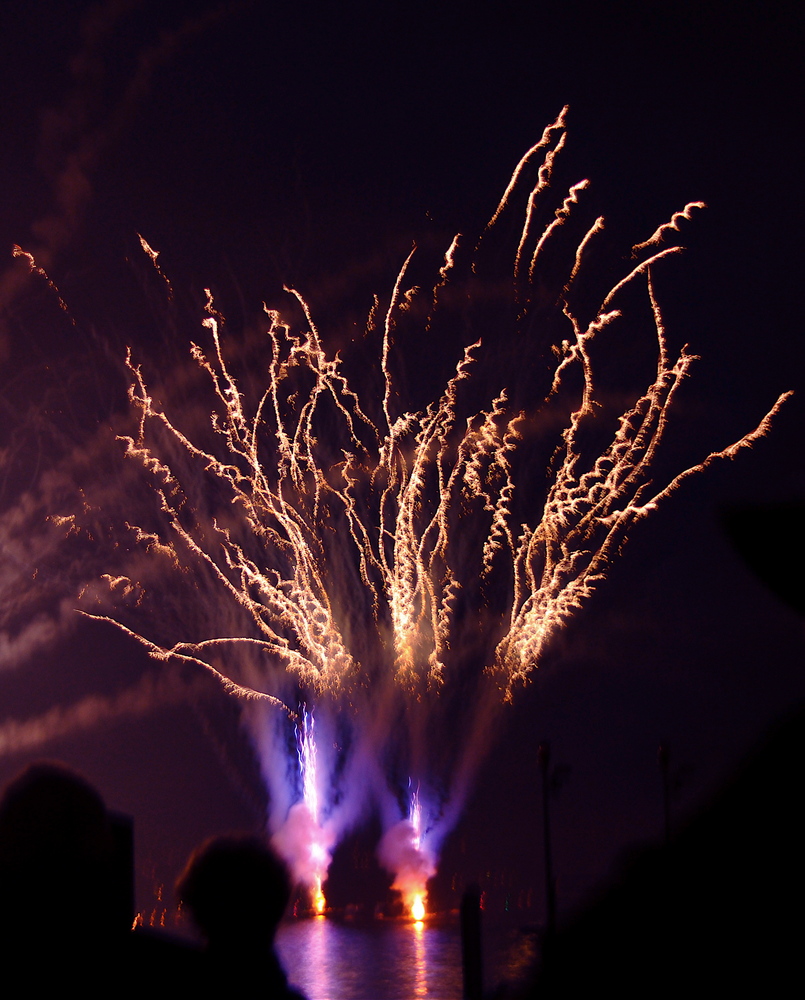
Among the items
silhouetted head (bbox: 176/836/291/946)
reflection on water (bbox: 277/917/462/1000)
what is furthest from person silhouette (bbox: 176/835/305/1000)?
reflection on water (bbox: 277/917/462/1000)

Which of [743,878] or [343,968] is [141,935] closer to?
[743,878]

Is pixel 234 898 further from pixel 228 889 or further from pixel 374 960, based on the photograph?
pixel 374 960

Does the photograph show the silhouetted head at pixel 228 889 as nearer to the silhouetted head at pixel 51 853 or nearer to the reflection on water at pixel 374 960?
the silhouetted head at pixel 51 853

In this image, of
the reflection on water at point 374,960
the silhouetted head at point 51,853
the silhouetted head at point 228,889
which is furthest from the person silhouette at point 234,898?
the reflection on water at point 374,960

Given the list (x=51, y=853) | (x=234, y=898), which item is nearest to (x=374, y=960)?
(x=234, y=898)

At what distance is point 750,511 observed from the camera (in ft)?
3.55

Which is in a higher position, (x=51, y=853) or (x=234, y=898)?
(x=51, y=853)

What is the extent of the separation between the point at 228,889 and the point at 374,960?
3819cm

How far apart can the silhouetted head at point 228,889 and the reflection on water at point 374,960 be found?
14.1 m

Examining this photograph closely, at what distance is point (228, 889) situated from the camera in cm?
243

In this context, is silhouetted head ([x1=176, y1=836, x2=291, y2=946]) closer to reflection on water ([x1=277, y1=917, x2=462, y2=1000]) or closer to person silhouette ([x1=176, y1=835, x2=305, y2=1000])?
person silhouette ([x1=176, y1=835, x2=305, y2=1000])

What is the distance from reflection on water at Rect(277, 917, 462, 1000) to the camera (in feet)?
86.7

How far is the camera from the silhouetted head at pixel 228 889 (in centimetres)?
242

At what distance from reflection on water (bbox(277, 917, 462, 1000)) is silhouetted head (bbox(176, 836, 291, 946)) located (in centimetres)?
1406
